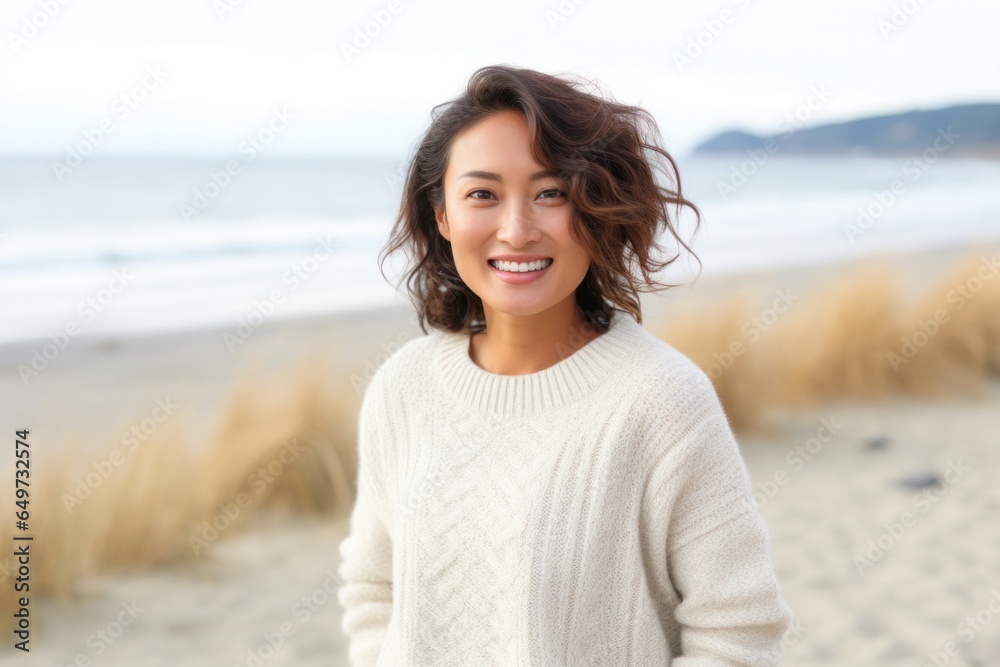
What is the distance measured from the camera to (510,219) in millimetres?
1408

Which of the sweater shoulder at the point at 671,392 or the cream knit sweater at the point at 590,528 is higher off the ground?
the sweater shoulder at the point at 671,392

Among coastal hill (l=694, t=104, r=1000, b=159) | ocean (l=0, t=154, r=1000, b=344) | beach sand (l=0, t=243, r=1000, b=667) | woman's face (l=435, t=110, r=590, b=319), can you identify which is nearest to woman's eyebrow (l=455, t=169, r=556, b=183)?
woman's face (l=435, t=110, r=590, b=319)

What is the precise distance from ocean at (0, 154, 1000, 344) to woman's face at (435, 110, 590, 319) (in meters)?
0.59

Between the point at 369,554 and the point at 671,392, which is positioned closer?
the point at 671,392

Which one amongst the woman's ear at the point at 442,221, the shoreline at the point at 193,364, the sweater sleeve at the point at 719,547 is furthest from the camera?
the shoreline at the point at 193,364

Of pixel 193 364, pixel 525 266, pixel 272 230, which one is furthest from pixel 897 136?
pixel 525 266

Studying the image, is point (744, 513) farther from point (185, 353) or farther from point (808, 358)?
point (185, 353)

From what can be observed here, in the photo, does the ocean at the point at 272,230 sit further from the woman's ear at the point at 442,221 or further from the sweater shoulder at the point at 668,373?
the sweater shoulder at the point at 668,373

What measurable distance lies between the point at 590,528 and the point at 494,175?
1.75ft

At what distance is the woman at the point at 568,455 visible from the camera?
55.2 inches

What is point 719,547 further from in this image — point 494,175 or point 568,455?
point 494,175

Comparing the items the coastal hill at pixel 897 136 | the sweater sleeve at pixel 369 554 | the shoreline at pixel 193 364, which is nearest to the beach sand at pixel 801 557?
the shoreline at pixel 193 364

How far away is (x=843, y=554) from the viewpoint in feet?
12.0

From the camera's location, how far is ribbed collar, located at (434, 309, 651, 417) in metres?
1.50
